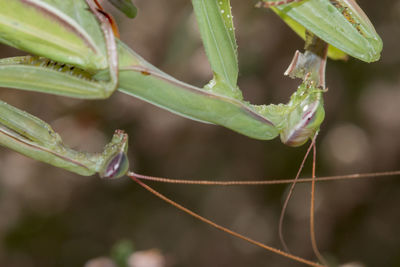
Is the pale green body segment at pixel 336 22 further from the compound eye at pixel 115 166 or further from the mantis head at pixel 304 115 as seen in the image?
the compound eye at pixel 115 166

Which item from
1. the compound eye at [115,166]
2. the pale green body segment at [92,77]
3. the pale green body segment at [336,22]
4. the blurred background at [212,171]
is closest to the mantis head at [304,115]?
the pale green body segment at [92,77]

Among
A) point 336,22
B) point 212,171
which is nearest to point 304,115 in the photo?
point 336,22

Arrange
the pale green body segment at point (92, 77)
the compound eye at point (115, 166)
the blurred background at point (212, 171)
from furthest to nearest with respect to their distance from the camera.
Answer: the blurred background at point (212, 171), the compound eye at point (115, 166), the pale green body segment at point (92, 77)

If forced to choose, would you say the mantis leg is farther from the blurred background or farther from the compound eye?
the blurred background

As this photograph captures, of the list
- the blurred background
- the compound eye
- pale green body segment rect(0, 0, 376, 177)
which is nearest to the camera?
pale green body segment rect(0, 0, 376, 177)

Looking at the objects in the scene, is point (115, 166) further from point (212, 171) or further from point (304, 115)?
point (212, 171)

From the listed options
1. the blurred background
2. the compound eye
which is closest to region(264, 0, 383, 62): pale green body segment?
the compound eye
